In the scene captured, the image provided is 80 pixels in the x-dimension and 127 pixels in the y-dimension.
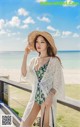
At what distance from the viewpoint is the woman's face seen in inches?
73.1

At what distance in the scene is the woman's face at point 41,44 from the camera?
6.09ft

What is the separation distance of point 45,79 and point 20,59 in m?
0.43

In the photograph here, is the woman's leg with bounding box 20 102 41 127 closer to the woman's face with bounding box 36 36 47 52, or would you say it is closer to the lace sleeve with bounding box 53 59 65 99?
the lace sleeve with bounding box 53 59 65 99

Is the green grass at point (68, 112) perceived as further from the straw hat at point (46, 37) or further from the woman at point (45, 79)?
the straw hat at point (46, 37)

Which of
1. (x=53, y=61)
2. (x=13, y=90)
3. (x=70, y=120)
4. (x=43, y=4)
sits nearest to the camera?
(x=53, y=61)

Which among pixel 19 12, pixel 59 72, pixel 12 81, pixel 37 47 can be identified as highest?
pixel 19 12

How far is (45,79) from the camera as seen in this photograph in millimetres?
1825

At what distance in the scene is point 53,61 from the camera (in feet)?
5.98

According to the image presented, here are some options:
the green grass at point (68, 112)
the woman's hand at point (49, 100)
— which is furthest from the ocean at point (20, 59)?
the woman's hand at point (49, 100)

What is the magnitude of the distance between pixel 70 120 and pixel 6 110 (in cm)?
61

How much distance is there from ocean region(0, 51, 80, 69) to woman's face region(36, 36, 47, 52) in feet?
0.24

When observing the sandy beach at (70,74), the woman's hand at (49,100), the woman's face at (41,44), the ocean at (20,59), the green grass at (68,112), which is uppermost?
the woman's face at (41,44)

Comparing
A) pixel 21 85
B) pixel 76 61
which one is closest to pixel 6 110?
pixel 21 85

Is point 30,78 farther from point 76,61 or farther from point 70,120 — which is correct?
point 70,120
